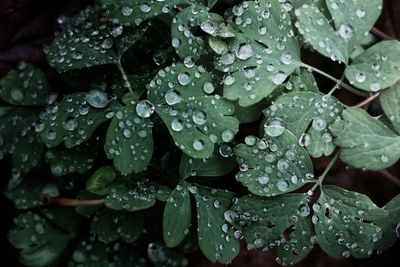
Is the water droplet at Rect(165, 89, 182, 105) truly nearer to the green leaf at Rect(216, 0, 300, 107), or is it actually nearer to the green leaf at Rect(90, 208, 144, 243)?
the green leaf at Rect(216, 0, 300, 107)

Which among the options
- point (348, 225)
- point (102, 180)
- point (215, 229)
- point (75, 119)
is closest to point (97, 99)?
point (75, 119)

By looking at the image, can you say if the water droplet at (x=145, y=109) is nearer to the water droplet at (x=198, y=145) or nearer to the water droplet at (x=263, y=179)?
the water droplet at (x=198, y=145)

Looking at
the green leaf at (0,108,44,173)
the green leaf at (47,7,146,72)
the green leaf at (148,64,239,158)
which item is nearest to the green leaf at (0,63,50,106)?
the green leaf at (0,108,44,173)

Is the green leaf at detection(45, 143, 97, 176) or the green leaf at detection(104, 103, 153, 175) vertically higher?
the green leaf at detection(104, 103, 153, 175)

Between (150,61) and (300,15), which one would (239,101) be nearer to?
(300,15)

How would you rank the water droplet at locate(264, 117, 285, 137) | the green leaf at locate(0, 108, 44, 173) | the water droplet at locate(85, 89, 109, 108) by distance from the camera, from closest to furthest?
1. the water droplet at locate(264, 117, 285, 137)
2. the water droplet at locate(85, 89, 109, 108)
3. the green leaf at locate(0, 108, 44, 173)

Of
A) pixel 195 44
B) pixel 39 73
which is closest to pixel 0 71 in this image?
pixel 39 73

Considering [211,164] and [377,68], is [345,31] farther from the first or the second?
[211,164]
